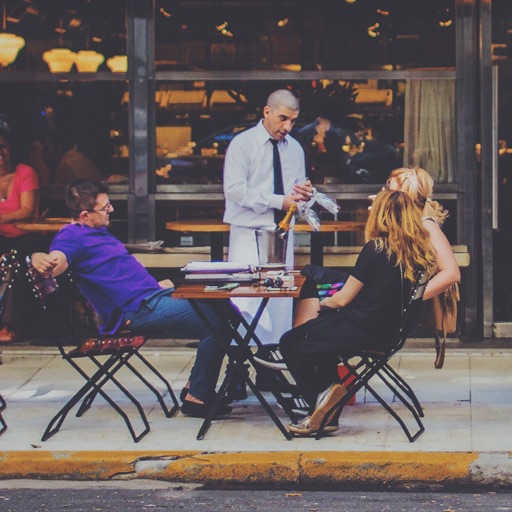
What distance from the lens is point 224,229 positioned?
378 inches

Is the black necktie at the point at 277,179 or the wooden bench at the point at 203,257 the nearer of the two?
the black necktie at the point at 277,179

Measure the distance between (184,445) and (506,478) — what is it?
1793 millimetres

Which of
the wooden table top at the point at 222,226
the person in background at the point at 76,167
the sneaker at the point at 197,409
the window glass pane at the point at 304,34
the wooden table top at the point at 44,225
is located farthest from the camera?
the person in background at the point at 76,167

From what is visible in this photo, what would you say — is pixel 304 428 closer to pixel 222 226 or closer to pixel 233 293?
pixel 233 293

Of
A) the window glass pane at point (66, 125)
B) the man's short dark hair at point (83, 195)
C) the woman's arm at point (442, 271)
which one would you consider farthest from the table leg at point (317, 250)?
the man's short dark hair at point (83, 195)

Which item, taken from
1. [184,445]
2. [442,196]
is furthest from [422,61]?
[184,445]

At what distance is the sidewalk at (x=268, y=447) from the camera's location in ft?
22.8

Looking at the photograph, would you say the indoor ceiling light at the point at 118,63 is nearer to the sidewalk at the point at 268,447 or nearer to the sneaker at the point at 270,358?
the sidewalk at the point at 268,447

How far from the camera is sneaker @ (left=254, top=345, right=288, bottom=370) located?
7.77m

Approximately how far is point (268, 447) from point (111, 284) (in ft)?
4.66

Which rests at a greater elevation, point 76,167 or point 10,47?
point 10,47

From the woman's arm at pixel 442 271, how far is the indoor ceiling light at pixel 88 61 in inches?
145

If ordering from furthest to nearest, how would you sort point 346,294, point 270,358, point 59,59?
point 59,59 < point 270,358 < point 346,294

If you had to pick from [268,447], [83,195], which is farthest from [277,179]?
[268,447]
